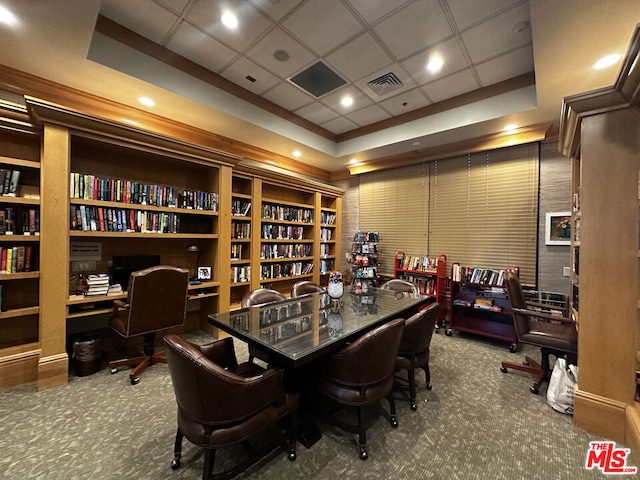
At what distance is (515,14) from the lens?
Result: 2.26 meters

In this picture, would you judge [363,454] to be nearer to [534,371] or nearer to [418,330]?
[418,330]

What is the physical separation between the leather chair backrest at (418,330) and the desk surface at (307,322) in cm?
23

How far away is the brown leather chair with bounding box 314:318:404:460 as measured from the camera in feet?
5.28

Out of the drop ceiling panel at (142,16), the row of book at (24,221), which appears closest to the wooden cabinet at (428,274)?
the drop ceiling panel at (142,16)

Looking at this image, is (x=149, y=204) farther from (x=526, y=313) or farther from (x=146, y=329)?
(x=526, y=313)

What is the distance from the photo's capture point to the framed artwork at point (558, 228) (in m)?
3.51

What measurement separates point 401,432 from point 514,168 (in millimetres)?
3928

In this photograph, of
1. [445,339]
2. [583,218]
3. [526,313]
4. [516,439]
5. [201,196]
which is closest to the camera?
[516,439]

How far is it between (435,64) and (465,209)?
2303 mm

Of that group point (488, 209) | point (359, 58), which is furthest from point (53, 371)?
point (488, 209)

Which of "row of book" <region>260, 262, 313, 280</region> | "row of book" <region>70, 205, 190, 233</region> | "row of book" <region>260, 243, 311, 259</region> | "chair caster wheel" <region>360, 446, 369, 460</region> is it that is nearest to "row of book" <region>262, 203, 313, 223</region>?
"row of book" <region>260, 243, 311, 259</region>

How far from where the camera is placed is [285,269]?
15.9ft

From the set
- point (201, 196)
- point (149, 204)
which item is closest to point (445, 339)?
point (201, 196)

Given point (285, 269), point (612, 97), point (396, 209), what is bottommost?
point (285, 269)
